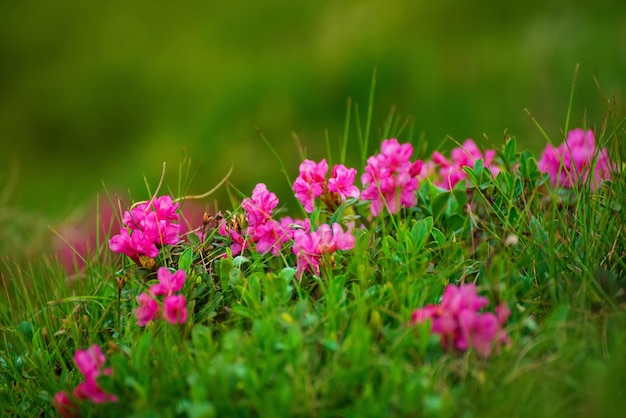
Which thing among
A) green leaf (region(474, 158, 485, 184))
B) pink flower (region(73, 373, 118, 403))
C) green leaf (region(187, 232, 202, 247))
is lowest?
pink flower (region(73, 373, 118, 403))

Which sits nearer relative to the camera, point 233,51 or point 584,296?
point 584,296

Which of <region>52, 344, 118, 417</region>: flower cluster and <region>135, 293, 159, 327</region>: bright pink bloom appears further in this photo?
<region>135, 293, 159, 327</region>: bright pink bloom

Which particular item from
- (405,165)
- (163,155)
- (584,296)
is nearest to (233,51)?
(163,155)

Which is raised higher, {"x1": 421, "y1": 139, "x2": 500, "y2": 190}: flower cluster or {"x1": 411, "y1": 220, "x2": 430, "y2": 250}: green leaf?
{"x1": 411, "y1": 220, "x2": 430, "y2": 250}: green leaf

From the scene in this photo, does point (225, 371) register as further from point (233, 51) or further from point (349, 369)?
point (233, 51)

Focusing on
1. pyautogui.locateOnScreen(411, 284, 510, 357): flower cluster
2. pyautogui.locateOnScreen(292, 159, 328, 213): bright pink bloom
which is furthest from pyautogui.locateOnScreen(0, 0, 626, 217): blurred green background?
pyautogui.locateOnScreen(411, 284, 510, 357): flower cluster

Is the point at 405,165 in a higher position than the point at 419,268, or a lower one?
higher

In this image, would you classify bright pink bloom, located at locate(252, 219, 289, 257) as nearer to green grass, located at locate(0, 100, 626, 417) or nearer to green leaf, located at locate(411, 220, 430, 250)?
green grass, located at locate(0, 100, 626, 417)

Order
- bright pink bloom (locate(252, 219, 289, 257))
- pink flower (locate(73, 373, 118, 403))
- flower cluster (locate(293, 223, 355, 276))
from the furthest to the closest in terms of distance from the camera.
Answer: bright pink bloom (locate(252, 219, 289, 257)) → flower cluster (locate(293, 223, 355, 276)) → pink flower (locate(73, 373, 118, 403))
